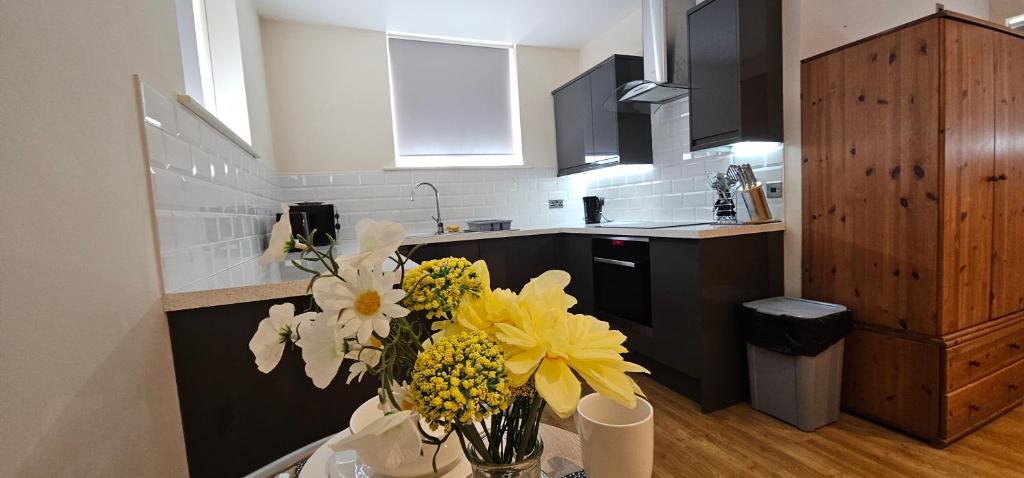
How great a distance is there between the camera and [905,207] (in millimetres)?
1844

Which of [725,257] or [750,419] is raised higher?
[725,257]

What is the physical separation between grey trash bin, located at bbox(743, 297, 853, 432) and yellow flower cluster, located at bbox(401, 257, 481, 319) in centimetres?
207

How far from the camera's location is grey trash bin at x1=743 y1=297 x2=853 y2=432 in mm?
1915

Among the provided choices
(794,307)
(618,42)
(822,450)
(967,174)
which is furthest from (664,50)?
(822,450)

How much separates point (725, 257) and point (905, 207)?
2.44 feet

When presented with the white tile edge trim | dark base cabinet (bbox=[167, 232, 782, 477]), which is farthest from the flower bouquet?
the white tile edge trim

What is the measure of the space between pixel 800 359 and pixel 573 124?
2.47 m

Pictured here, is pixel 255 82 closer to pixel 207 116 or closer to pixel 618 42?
pixel 207 116

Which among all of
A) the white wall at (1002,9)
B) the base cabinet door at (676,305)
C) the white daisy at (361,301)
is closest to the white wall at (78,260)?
the white daisy at (361,301)

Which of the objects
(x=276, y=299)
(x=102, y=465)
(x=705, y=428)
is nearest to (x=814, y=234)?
(x=705, y=428)

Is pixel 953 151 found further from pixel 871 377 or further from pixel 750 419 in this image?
pixel 750 419

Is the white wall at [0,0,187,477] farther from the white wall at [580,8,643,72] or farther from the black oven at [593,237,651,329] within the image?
the white wall at [580,8,643,72]

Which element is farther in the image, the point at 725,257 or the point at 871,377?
the point at 725,257

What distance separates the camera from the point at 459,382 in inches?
11.7
